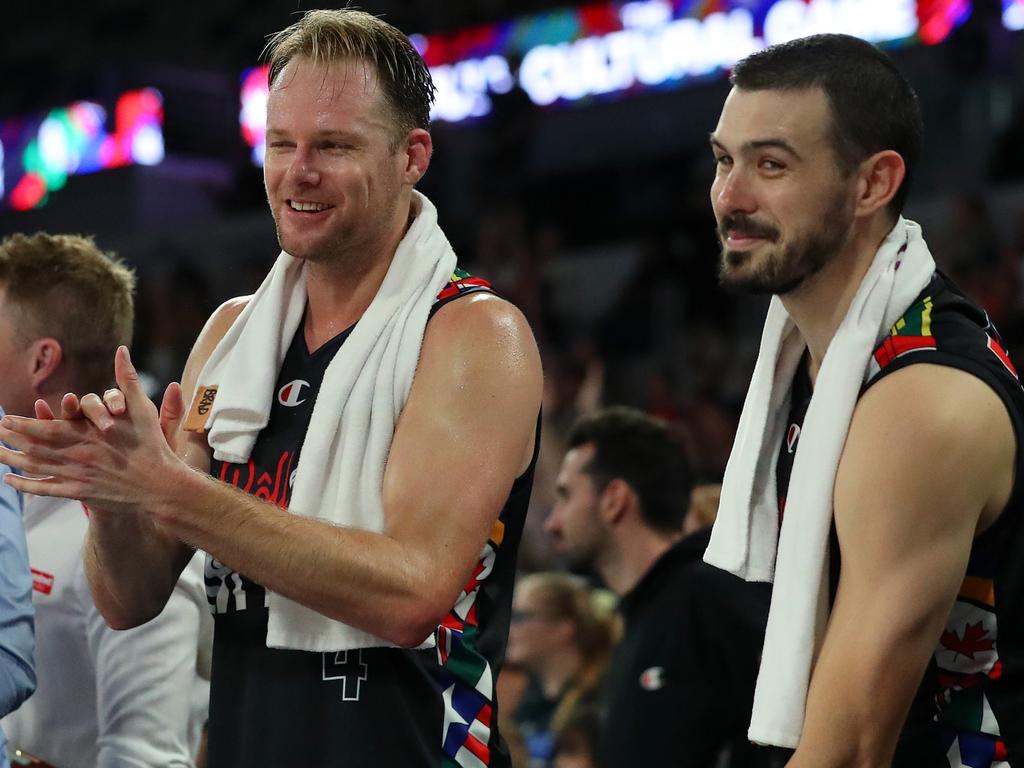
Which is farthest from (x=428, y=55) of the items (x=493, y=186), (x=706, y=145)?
(x=706, y=145)

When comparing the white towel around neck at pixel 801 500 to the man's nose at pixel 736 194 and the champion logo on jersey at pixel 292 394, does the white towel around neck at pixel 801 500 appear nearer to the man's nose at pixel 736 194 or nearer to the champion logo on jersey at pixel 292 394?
the man's nose at pixel 736 194

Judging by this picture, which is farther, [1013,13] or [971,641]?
[1013,13]

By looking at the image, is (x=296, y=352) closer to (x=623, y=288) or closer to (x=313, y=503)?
(x=313, y=503)

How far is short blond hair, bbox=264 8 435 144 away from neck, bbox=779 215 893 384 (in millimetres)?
795

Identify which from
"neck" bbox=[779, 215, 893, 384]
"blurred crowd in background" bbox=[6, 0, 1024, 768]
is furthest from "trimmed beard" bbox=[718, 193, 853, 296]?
"blurred crowd in background" bbox=[6, 0, 1024, 768]

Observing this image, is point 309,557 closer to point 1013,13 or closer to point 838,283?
point 838,283

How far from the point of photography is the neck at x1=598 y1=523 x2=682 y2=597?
16.6 ft

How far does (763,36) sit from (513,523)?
707cm

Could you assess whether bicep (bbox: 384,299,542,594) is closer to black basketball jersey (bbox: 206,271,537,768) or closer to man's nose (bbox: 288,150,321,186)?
black basketball jersey (bbox: 206,271,537,768)

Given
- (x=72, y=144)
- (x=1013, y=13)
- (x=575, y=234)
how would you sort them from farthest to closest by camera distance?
(x=72, y=144) < (x=575, y=234) < (x=1013, y=13)

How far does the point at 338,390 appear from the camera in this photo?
102 inches

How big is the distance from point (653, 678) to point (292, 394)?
2065 mm

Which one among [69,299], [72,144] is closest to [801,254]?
[69,299]

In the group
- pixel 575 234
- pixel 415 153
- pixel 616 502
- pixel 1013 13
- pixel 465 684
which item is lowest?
pixel 465 684
